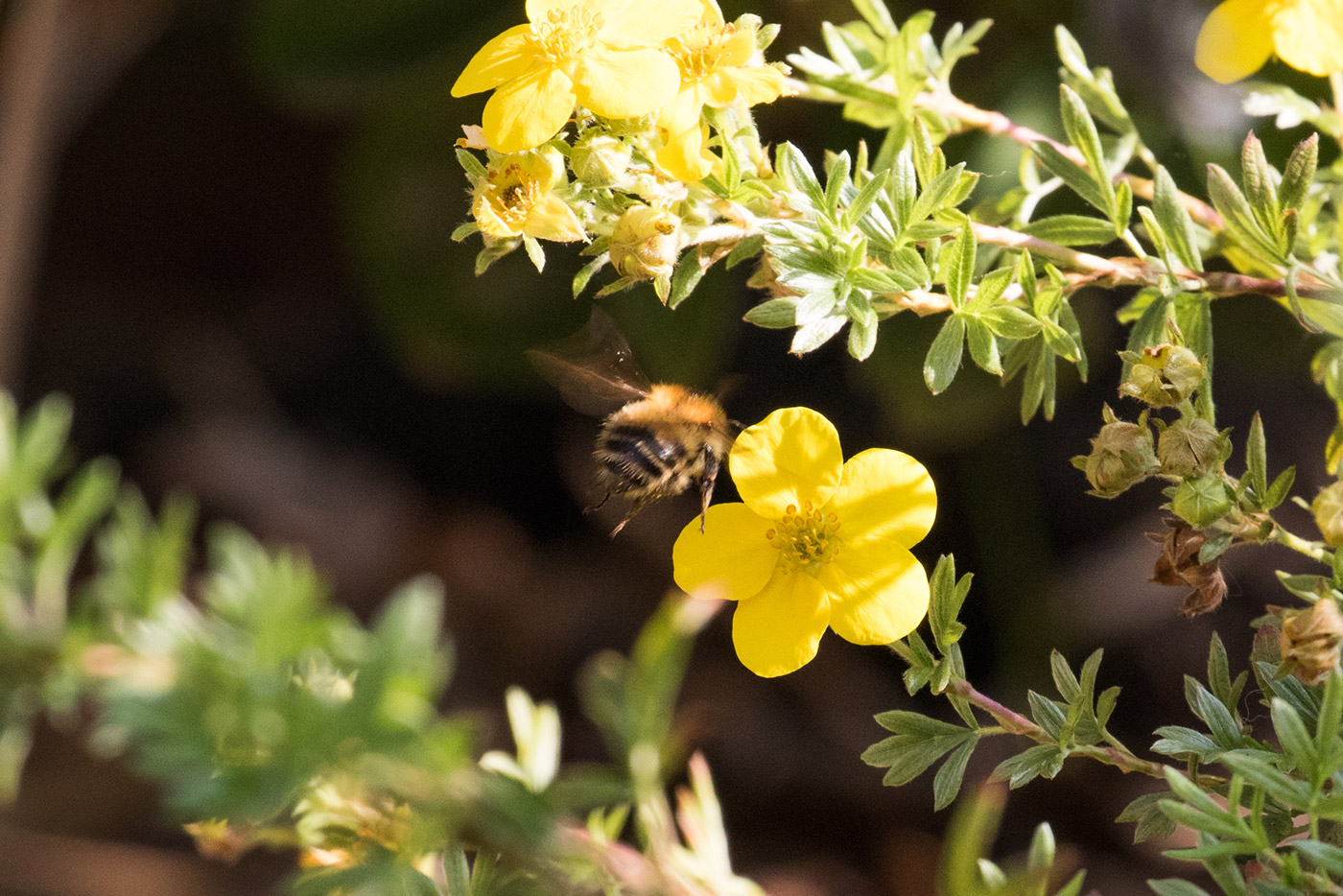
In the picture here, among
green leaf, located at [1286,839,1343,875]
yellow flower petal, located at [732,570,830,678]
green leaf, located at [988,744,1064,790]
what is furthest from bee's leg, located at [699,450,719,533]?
green leaf, located at [1286,839,1343,875]

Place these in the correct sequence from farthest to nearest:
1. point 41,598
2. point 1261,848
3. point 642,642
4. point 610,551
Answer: point 610,551 < point 41,598 < point 642,642 < point 1261,848

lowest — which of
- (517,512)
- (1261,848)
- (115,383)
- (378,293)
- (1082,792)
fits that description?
(1082,792)

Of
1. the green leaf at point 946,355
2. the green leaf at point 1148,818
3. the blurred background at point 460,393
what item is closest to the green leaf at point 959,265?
the green leaf at point 946,355

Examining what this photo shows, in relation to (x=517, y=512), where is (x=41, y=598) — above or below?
above

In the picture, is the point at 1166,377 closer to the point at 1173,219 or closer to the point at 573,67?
the point at 1173,219

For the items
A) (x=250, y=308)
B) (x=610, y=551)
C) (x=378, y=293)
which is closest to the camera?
(x=378, y=293)

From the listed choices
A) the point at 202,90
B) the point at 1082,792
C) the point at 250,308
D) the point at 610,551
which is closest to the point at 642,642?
the point at 1082,792

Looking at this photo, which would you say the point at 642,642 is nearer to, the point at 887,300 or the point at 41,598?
the point at 887,300
